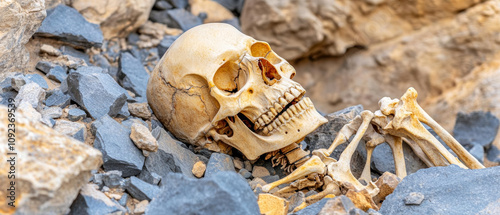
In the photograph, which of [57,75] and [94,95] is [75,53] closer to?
[57,75]

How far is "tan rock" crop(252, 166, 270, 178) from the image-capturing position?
8.30 feet

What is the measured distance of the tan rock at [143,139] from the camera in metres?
2.19

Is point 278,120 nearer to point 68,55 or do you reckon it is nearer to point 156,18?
point 68,55

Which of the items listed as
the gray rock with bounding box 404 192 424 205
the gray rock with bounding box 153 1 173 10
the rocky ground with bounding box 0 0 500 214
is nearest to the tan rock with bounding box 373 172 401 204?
the rocky ground with bounding box 0 0 500 214

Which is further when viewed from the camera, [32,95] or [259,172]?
[259,172]

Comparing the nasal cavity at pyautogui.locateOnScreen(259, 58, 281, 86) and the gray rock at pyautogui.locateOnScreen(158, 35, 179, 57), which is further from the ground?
the nasal cavity at pyautogui.locateOnScreen(259, 58, 281, 86)

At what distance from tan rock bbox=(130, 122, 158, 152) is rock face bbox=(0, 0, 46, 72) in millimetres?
887

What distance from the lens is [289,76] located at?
256 cm

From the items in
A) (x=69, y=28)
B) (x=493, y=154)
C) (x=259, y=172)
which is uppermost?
(x=69, y=28)

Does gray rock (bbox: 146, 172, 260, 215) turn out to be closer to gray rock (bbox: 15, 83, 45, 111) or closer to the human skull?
the human skull

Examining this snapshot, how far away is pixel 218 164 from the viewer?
93.0 inches

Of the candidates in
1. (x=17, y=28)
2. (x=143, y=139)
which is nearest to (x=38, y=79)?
(x=17, y=28)

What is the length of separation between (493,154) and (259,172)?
89.7 inches

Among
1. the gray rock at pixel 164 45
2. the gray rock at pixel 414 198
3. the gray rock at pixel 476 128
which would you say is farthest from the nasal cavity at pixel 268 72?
the gray rock at pixel 476 128
